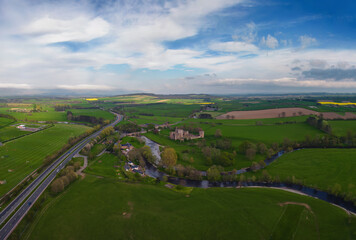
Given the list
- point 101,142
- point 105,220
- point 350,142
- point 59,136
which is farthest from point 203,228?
point 59,136

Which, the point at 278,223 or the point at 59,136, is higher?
the point at 59,136

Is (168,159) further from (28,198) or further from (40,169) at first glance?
(40,169)

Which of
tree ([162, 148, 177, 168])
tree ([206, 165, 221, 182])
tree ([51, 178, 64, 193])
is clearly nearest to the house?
tree ([162, 148, 177, 168])

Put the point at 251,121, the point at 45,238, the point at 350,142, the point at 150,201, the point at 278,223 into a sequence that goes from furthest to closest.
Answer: the point at 251,121, the point at 350,142, the point at 150,201, the point at 278,223, the point at 45,238

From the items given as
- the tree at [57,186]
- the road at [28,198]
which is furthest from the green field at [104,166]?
the tree at [57,186]

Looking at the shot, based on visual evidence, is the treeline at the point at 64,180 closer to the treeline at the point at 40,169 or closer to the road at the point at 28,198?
the road at the point at 28,198

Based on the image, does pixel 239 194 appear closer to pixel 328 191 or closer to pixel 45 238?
pixel 328 191

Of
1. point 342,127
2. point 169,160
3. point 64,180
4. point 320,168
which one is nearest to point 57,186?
point 64,180
